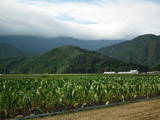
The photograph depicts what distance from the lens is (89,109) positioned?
1852 centimetres

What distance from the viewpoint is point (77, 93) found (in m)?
22.3

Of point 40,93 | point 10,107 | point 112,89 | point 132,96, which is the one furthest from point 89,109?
point 132,96

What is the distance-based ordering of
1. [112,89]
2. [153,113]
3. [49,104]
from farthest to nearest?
[112,89], [49,104], [153,113]

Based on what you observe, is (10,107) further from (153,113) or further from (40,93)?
(153,113)

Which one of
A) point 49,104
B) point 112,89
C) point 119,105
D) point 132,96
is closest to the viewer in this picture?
point 49,104

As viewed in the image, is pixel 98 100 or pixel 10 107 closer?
pixel 10 107

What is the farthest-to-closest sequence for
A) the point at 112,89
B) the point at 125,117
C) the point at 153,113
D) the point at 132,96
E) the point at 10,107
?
1. the point at 132,96
2. the point at 112,89
3. the point at 10,107
4. the point at 153,113
5. the point at 125,117

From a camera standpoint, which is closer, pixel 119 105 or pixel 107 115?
pixel 107 115

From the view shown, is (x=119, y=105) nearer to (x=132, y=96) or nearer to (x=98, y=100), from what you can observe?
(x=98, y=100)

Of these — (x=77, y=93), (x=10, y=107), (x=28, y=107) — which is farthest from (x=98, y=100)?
(x=10, y=107)

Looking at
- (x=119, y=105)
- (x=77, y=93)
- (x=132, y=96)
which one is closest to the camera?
(x=119, y=105)

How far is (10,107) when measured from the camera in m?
17.8

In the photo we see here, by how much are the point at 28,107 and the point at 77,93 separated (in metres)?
5.09

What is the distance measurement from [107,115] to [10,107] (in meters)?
6.97
